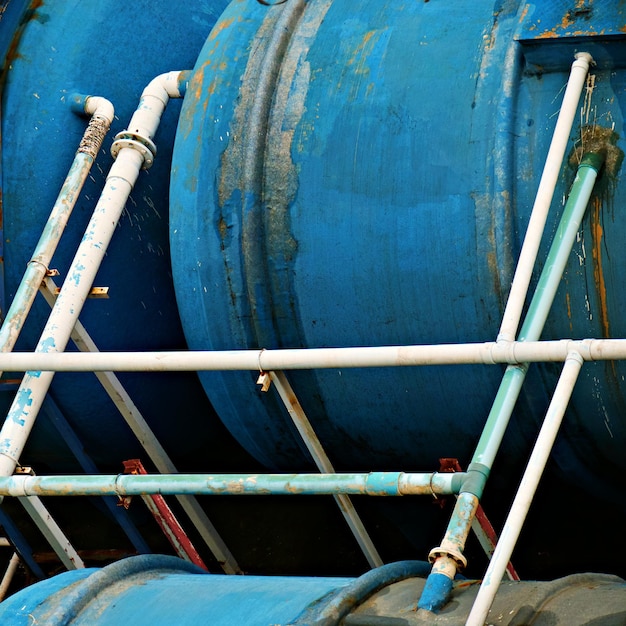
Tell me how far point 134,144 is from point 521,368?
1.92 meters

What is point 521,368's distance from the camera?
3.44 meters

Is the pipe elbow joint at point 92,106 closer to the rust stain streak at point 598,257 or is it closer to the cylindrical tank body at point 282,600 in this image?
the cylindrical tank body at point 282,600

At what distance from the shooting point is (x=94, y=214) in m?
4.43

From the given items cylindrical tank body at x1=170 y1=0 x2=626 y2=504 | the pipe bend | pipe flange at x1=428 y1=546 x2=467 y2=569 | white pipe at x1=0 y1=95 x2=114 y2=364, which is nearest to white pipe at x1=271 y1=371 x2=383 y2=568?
cylindrical tank body at x1=170 y1=0 x2=626 y2=504

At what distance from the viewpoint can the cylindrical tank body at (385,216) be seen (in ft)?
12.6

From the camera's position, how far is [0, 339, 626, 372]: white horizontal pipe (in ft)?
10.8

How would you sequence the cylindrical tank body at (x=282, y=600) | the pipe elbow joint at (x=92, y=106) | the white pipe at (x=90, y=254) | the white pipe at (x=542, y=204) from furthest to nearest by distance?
1. the pipe elbow joint at (x=92, y=106)
2. the white pipe at (x=90, y=254)
3. the white pipe at (x=542, y=204)
4. the cylindrical tank body at (x=282, y=600)

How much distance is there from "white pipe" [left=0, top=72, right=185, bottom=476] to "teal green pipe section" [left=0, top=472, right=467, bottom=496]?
0.25 meters

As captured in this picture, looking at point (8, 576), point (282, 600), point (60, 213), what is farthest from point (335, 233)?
point (8, 576)

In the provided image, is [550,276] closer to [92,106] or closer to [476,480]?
[476,480]

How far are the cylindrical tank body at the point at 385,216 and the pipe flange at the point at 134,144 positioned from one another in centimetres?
22

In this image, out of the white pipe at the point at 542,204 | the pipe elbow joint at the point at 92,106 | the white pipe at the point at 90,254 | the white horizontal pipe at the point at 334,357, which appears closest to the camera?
the white horizontal pipe at the point at 334,357

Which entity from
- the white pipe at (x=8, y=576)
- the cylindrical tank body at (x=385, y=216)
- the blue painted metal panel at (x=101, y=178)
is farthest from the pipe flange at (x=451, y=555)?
the white pipe at (x=8, y=576)

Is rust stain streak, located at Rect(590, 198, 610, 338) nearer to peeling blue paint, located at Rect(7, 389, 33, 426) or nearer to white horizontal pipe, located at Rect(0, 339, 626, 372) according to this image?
white horizontal pipe, located at Rect(0, 339, 626, 372)
